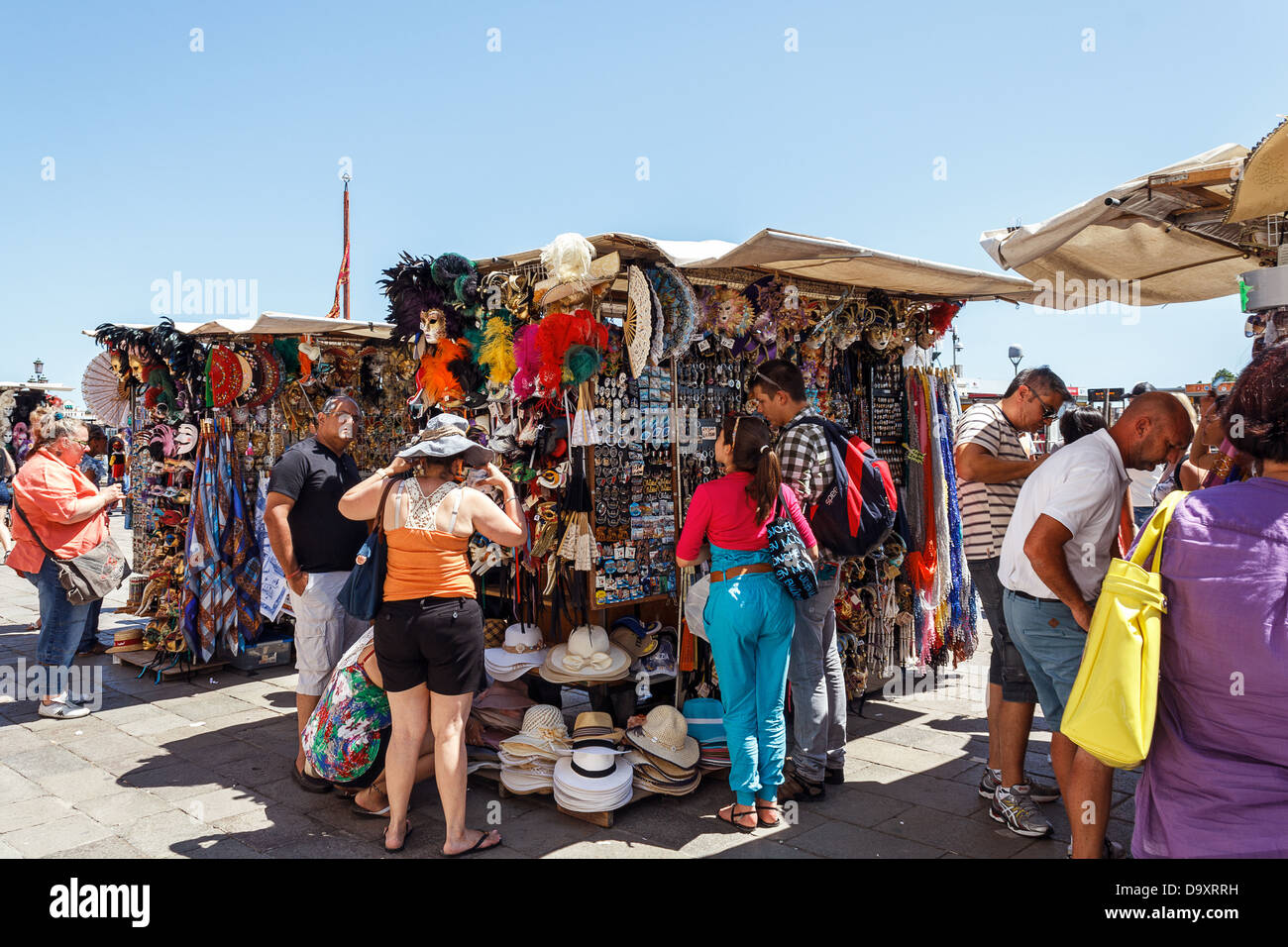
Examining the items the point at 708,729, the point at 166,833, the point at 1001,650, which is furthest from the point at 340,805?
the point at 1001,650

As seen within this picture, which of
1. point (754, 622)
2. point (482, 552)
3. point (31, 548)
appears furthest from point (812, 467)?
point (31, 548)

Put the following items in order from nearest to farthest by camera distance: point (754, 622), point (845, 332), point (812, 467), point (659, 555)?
point (754, 622) → point (812, 467) → point (659, 555) → point (845, 332)

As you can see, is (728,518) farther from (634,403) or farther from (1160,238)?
(1160,238)

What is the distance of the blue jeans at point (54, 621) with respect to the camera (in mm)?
5516

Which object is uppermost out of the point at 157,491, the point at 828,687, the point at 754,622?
the point at 157,491

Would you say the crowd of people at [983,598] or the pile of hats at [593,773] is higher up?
the crowd of people at [983,598]

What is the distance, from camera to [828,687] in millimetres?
4191

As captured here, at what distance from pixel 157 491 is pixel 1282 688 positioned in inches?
279

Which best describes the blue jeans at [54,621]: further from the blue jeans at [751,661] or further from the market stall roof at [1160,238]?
the market stall roof at [1160,238]

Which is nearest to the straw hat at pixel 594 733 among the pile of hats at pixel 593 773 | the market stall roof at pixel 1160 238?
the pile of hats at pixel 593 773

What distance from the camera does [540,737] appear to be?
13.4 feet

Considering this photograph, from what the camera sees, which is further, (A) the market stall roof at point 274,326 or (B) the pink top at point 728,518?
(A) the market stall roof at point 274,326
